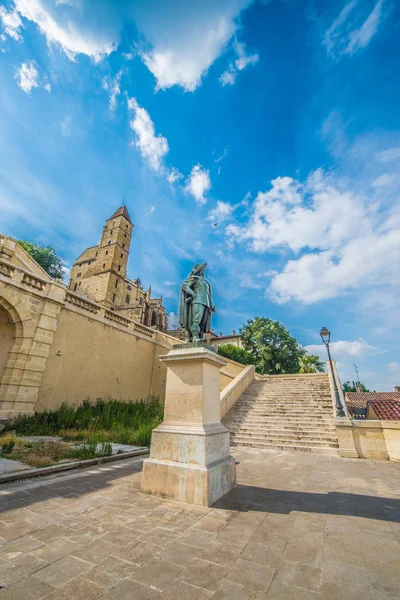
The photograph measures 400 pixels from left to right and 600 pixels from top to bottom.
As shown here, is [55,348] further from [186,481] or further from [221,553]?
[221,553]

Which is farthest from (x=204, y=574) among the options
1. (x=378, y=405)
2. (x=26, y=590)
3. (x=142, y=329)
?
(x=378, y=405)

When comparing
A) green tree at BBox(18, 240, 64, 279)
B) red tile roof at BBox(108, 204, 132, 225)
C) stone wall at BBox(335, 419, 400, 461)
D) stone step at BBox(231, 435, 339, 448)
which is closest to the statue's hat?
stone wall at BBox(335, 419, 400, 461)

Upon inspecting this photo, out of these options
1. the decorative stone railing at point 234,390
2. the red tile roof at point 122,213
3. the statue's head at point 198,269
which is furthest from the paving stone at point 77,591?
the red tile roof at point 122,213

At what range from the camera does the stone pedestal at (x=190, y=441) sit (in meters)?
3.68

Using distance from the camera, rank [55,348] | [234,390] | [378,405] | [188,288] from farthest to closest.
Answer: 1. [378,405]
2. [234,390]
3. [55,348]
4. [188,288]

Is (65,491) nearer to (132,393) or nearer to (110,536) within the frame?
(110,536)

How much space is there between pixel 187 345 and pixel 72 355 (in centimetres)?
931

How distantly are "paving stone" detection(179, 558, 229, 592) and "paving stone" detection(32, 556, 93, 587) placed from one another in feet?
2.71

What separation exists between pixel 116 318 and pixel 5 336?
5410 millimetres

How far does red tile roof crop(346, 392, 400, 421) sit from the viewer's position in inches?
575

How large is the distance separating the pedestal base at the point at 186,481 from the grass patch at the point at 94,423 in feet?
10.8

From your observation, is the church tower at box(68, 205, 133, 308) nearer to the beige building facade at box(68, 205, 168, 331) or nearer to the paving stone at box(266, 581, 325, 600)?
the beige building facade at box(68, 205, 168, 331)

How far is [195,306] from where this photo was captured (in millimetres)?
5195

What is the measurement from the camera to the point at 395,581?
6.94ft
